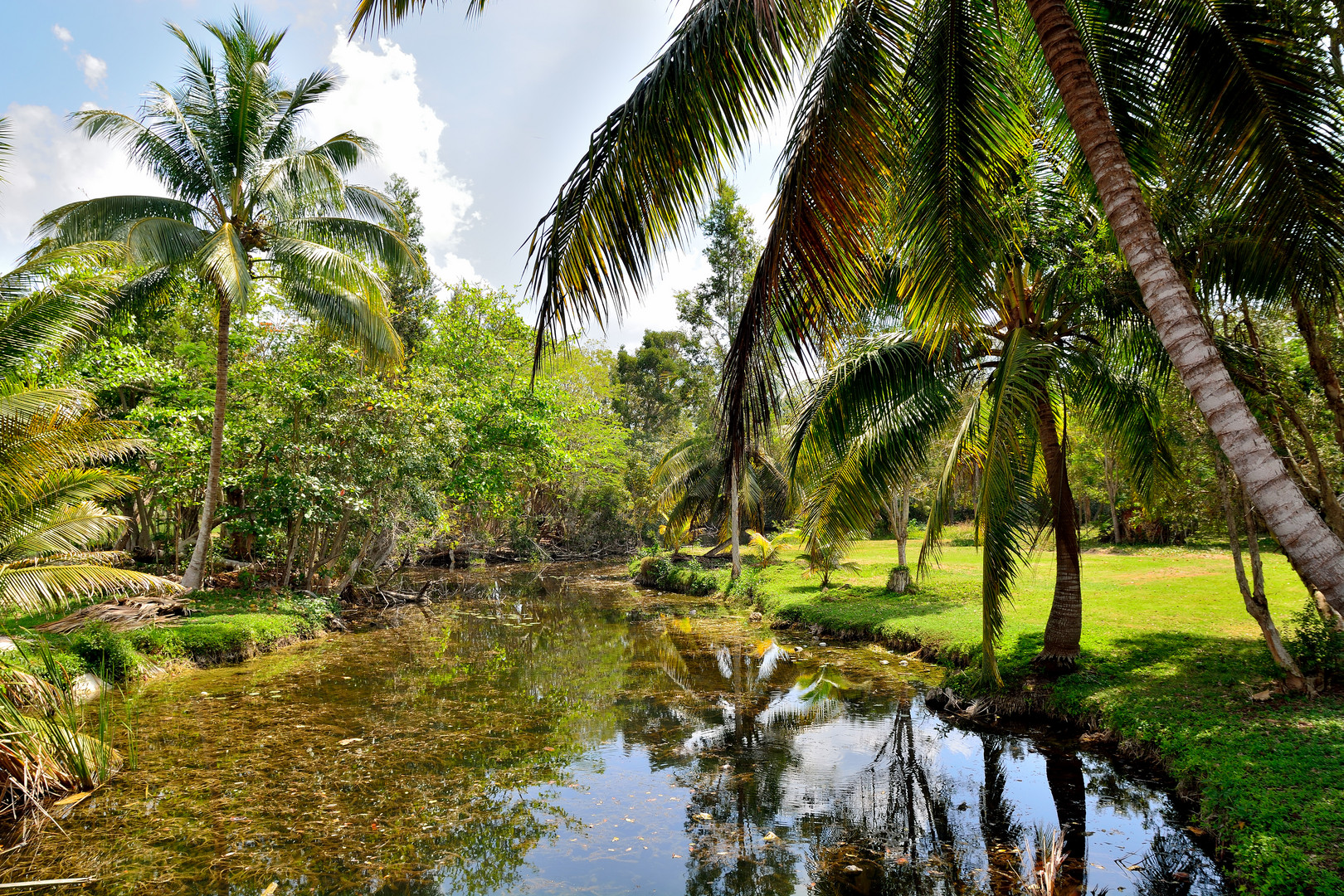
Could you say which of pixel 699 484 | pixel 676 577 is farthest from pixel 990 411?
pixel 676 577

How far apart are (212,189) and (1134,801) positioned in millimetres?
16394

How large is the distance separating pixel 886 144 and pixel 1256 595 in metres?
6.44

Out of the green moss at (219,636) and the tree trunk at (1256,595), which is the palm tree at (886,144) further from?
the green moss at (219,636)

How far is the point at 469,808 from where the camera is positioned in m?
5.71

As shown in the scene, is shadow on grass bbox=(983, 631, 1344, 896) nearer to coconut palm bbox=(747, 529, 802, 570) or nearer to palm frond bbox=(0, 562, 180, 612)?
coconut palm bbox=(747, 529, 802, 570)

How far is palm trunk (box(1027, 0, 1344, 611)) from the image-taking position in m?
3.01

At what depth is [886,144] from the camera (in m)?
4.57

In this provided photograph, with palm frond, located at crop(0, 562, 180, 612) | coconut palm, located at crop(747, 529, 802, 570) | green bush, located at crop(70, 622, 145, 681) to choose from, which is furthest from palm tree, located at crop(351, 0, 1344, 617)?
coconut palm, located at crop(747, 529, 802, 570)

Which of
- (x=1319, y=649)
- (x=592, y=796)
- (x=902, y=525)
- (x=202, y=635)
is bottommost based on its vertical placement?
(x=592, y=796)

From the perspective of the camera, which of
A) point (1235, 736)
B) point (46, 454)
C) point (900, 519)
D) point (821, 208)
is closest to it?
point (821, 208)

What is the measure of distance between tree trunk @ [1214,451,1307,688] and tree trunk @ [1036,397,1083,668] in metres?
1.47

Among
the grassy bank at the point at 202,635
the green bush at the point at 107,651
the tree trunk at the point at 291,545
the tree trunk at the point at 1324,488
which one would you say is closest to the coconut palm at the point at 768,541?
the grassy bank at the point at 202,635

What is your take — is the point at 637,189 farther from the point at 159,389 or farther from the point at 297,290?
the point at 159,389

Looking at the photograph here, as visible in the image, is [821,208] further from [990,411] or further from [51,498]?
[51,498]
